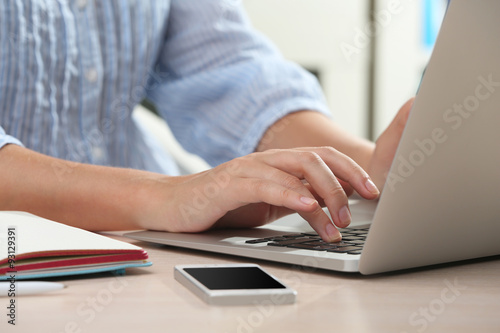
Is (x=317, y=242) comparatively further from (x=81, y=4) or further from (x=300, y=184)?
(x=81, y=4)

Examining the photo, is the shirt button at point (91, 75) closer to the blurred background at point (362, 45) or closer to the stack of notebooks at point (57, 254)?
the stack of notebooks at point (57, 254)

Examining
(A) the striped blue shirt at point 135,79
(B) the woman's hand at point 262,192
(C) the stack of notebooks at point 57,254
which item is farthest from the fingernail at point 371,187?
(A) the striped blue shirt at point 135,79

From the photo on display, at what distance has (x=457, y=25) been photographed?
1.15ft

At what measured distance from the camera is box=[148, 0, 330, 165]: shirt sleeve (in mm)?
1036

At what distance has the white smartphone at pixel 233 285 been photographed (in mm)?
336

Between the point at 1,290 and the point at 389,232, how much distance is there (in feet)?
0.78

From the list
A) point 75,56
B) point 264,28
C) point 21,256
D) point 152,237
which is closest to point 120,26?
point 75,56

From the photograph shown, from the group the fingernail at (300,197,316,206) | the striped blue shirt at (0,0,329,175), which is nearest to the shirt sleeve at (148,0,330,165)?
the striped blue shirt at (0,0,329,175)

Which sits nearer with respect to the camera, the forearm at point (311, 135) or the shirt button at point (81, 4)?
the forearm at point (311, 135)

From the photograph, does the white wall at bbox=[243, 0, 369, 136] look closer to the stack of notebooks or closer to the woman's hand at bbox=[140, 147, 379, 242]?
the woman's hand at bbox=[140, 147, 379, 242]

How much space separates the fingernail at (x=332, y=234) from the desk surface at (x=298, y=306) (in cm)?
6

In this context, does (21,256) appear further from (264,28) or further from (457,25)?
(264,28)

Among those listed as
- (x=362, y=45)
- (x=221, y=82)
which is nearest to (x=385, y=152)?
(x=221, y=82)

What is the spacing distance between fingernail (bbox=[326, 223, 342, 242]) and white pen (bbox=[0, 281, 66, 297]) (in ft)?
0.70
